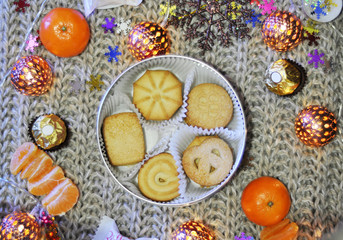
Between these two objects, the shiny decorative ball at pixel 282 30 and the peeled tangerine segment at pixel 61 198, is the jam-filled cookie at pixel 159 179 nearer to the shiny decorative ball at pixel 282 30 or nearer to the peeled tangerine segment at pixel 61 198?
the peeled tangerine segment at pixel 61 198

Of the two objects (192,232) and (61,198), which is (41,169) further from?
(192,232)

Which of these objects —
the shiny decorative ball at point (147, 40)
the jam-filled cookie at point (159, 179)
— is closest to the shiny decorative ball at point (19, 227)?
the jam-filled cookie at point (159, 179)

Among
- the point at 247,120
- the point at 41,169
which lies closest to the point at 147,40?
the point at 247,120

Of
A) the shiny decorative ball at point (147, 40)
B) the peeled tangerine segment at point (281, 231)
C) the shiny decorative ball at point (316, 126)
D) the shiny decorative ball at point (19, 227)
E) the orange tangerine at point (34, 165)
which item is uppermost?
the shiny decorative ball at point (147, 40)

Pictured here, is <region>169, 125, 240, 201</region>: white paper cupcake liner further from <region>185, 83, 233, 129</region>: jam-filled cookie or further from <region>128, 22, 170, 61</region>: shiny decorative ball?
<region>128, 22, 170, 61</region>: shiny decorative ball

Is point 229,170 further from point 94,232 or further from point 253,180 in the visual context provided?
point 94,232
